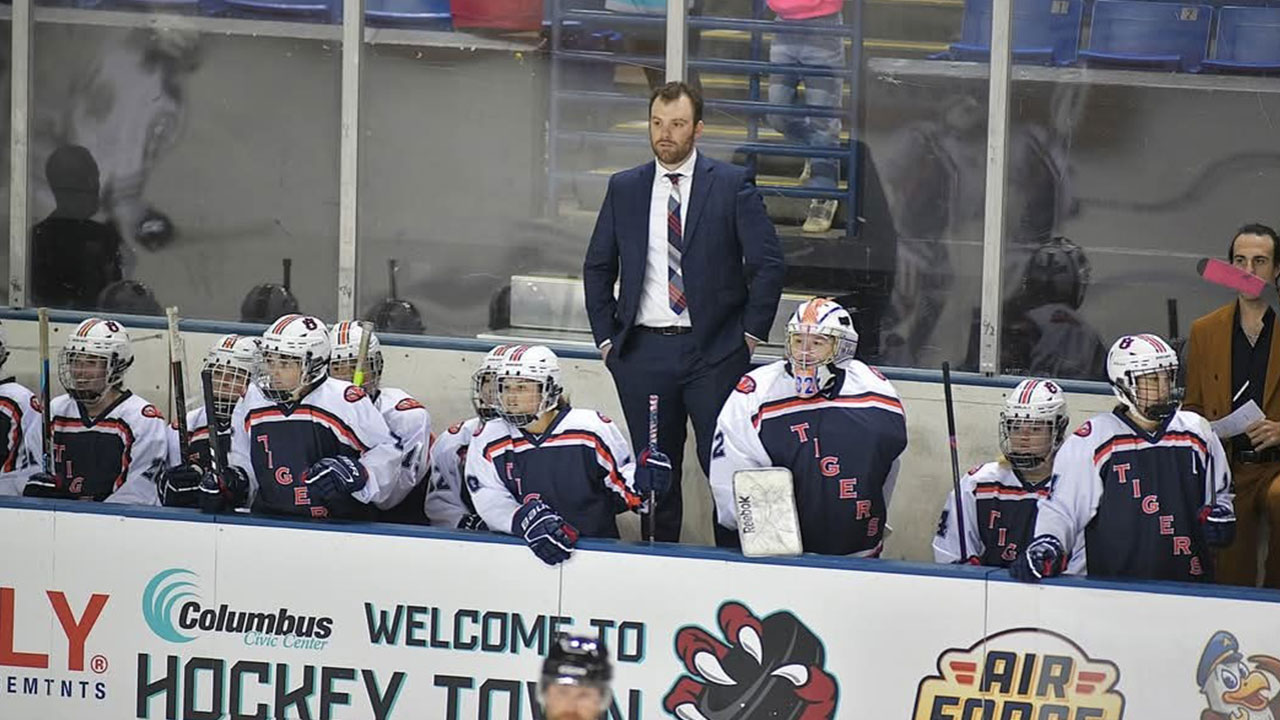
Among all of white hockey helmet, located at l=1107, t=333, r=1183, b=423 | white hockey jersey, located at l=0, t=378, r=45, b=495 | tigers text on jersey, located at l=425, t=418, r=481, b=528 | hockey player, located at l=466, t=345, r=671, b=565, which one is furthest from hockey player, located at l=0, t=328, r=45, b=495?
white hockey helmet, located at l=1107, t=333, r=1183, b=423

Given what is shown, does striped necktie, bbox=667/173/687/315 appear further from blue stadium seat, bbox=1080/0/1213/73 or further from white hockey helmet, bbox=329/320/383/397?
blue stadium seat, bbox=1080/0/1213/73

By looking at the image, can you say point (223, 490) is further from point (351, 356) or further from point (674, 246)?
point (674, 246)

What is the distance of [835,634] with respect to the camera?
5078 mm

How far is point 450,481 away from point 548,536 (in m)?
1.01

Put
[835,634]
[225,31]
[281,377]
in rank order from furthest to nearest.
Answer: [225,31]
[281,377]
[835,634]

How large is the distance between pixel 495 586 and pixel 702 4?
2.50 metres

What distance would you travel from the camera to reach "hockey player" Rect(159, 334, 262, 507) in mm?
6258

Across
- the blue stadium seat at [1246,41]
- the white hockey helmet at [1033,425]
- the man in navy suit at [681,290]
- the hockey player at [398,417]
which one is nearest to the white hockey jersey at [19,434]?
the hockey player at [398,417]

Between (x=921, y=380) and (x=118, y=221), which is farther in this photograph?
(x=118, y=221)

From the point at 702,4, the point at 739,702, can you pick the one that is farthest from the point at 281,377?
the point at 702,4

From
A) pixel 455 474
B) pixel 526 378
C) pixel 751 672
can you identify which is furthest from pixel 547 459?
pixel 751 672

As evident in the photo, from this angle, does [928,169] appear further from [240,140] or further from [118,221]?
[118,221]

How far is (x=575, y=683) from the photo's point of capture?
11.2 ft

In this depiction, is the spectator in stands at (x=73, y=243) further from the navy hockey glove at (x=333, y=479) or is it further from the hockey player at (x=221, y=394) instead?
the navy hockey glove at (x=333, y=479)
